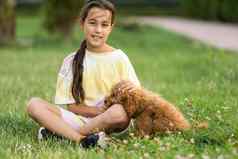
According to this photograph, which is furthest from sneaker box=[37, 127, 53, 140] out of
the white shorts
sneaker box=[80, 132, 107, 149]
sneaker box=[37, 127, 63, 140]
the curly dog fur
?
the curly dog fur

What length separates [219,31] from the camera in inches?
1078

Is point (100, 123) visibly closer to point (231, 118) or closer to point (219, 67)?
point (231, 118)

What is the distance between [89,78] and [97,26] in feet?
1.40

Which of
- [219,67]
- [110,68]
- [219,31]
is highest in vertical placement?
[110,68]

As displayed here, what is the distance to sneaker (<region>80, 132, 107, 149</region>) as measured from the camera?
487 cm

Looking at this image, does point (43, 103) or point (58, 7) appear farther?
point (58, 7)

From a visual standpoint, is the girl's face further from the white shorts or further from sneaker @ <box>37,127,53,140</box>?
sneaker @ <box>37,127,53,140</box>

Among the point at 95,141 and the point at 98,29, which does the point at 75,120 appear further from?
the point at 98,29

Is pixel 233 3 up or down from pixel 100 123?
down

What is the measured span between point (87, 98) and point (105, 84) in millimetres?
186

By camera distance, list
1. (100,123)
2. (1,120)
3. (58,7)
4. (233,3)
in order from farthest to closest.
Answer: (233,3)
(58,7)
(1,120)
(100,123)

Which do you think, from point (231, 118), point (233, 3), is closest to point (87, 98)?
point (231, 118)

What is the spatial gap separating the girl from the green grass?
0.87 ft

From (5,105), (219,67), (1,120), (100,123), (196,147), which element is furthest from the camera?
(219,67)
